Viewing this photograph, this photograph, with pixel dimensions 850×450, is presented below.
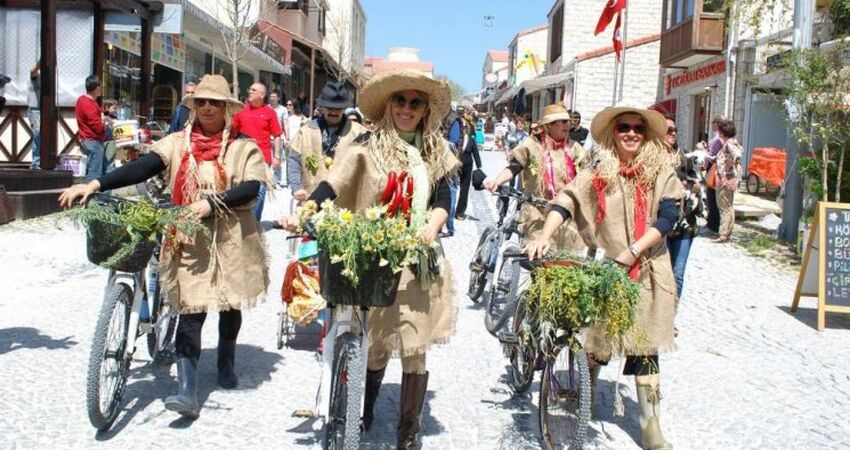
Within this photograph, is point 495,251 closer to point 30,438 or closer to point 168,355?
point 168,355

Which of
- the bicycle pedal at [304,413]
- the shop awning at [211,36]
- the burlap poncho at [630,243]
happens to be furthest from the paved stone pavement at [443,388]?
the shop awning at [211,36]

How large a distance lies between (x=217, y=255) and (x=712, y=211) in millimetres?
10729

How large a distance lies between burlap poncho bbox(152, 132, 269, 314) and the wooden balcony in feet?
69.2

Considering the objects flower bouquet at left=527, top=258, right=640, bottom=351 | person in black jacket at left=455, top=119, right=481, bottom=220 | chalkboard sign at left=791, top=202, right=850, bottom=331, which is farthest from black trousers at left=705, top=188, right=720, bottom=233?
flower bouquet at left=527, top=258, right=640, bottom=351

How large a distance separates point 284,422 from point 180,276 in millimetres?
967

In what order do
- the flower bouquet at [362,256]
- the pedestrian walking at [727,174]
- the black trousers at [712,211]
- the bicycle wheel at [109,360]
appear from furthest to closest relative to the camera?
the black trousers at [712,211]
the pedestrian walking at [727,174]
the bicycle wheel at [109,360]
the flower bouquet at [362,256]

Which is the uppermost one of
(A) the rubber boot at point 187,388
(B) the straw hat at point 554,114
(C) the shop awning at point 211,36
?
(C) the shop awning at point 211,36

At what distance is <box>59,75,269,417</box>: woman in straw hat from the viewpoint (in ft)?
15.5

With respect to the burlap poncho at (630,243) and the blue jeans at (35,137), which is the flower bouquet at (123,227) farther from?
the blue jeans at (35,137)

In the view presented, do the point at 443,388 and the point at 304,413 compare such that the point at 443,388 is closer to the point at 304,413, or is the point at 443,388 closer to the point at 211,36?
the point at 304,413

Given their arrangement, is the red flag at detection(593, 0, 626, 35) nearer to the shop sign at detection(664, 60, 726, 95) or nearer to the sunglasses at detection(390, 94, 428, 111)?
the shop sign at detection(664, 60, 726, 95)

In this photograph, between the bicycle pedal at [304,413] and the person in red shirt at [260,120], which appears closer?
the bicycle pedal at [304,413]

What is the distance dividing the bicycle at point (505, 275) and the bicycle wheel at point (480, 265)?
13 centimetres

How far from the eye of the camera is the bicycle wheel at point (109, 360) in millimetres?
4285
